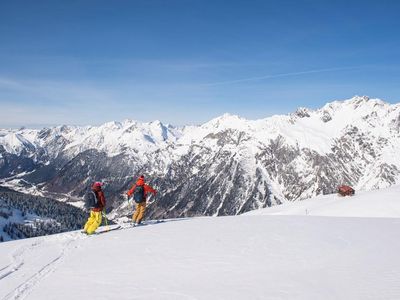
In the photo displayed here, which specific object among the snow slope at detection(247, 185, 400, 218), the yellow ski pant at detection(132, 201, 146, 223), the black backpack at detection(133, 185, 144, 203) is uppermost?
the black backpack at detection(133, 185, 144, 203)

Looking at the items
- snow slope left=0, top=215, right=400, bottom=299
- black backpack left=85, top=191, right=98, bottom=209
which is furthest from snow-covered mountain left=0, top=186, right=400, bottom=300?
black backpack left=85, top=191, right=98, bottom=209

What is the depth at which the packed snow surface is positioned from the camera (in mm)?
11117

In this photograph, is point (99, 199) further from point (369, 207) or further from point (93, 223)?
point (369, 207)

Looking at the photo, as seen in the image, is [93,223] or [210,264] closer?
[210,264]

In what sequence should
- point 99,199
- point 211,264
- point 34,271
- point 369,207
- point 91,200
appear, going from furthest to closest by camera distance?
point 369,207 < point 99,199 < point 91,200 < point 211,264 < point 34,271

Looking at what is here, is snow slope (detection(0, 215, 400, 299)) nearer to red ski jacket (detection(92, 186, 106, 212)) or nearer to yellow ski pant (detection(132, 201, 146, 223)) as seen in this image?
red ski jacket (detection(92, 186, 106, 212))

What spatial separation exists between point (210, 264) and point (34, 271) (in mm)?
6245

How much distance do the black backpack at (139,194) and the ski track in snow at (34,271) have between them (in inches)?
220

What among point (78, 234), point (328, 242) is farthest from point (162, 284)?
point (78, 234)

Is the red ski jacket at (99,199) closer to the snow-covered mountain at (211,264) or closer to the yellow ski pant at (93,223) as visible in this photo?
the yellow ski pant at (93,223)

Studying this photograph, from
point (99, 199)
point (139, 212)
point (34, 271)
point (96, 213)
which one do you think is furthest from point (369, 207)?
point (34, 271)

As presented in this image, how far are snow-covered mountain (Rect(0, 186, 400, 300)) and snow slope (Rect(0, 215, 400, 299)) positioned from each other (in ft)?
0.09

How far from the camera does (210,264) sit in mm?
14422

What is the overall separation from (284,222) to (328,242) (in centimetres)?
663
